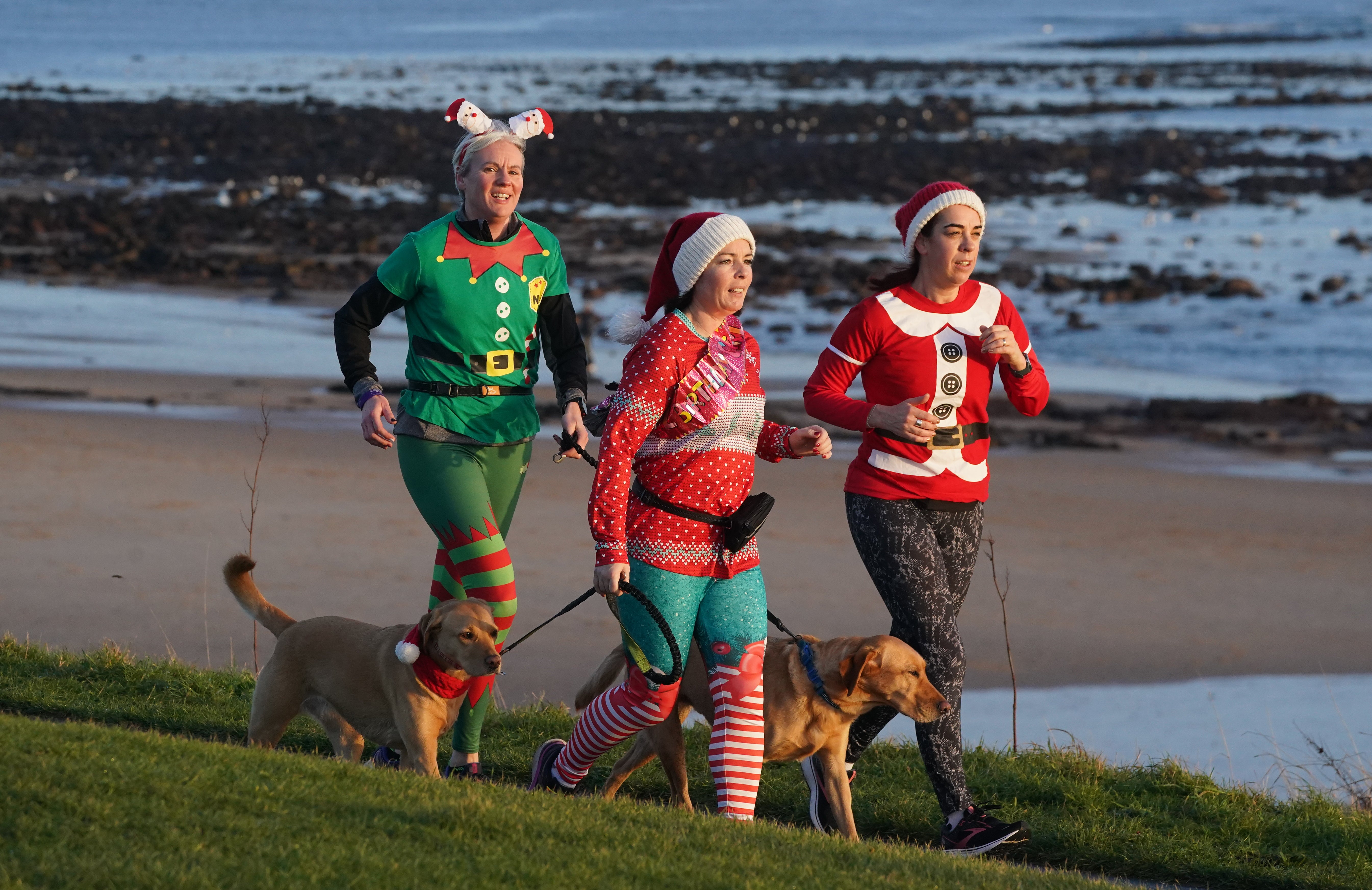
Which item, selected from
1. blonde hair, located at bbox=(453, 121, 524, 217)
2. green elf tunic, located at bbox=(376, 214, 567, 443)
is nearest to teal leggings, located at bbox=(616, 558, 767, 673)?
green elf tunic, located at bbox=(376, 214, 567, 443)

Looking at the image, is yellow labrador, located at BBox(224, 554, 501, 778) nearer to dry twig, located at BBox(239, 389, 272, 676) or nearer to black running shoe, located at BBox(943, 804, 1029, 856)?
dry twig, located at BBox(239, 389, 272, 676)

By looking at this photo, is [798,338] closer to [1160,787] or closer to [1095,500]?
[1095,500]

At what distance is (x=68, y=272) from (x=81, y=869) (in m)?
24.8

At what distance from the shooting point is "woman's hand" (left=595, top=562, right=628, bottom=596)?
510 centimetres

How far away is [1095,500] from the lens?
1585cm

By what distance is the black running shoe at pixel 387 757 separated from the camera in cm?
644

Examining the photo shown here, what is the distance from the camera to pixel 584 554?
13453 millimetres

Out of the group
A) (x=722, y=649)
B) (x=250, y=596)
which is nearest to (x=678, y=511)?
(x=722, y=649)

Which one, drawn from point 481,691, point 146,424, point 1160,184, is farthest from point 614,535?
point 1160,184

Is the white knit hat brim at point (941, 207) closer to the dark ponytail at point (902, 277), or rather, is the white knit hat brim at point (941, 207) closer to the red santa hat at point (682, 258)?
the dark ponytail at point (902, 277)

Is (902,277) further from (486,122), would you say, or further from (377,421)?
(377,421)

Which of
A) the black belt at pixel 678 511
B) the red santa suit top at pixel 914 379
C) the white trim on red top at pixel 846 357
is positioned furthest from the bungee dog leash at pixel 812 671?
the white trim on red top at pixel 846 357

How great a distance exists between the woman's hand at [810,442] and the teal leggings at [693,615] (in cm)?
44

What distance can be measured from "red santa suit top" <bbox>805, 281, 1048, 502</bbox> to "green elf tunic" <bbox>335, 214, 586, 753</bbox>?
0.95m
